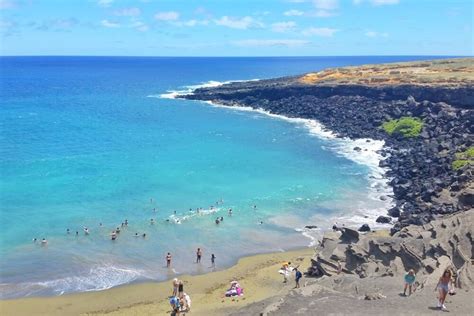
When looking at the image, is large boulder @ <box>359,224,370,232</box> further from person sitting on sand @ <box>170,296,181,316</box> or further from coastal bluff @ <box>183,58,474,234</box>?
person sitting on sand @ <box>170,296,181,316</box>

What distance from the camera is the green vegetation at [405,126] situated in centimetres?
7539

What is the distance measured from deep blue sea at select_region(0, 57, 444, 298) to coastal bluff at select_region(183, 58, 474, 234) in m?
3.38

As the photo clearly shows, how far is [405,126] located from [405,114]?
7.28 m

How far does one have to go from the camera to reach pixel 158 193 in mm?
52938

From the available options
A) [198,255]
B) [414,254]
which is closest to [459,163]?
[414,254]

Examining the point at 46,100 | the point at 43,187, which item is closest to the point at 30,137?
the point at 43,187

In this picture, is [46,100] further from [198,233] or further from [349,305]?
[349,305]

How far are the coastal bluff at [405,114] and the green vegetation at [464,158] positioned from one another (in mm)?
111

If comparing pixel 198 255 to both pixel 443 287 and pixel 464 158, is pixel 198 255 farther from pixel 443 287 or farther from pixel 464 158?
pixel 464 158

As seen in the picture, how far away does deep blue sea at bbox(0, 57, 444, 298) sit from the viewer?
3794 cm

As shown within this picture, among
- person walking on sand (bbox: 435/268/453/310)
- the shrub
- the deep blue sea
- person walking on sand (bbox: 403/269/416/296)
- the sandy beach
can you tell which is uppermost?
person walking on sand (bbox: 435/268/453/310)

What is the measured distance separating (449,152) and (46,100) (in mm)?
99767

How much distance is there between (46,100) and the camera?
13188cm

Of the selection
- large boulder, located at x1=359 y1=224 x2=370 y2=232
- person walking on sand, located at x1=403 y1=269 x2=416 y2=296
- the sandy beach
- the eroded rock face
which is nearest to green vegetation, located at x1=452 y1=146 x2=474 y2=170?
large boulder, located at x1=359 y1=224 x2=370 y2=232
